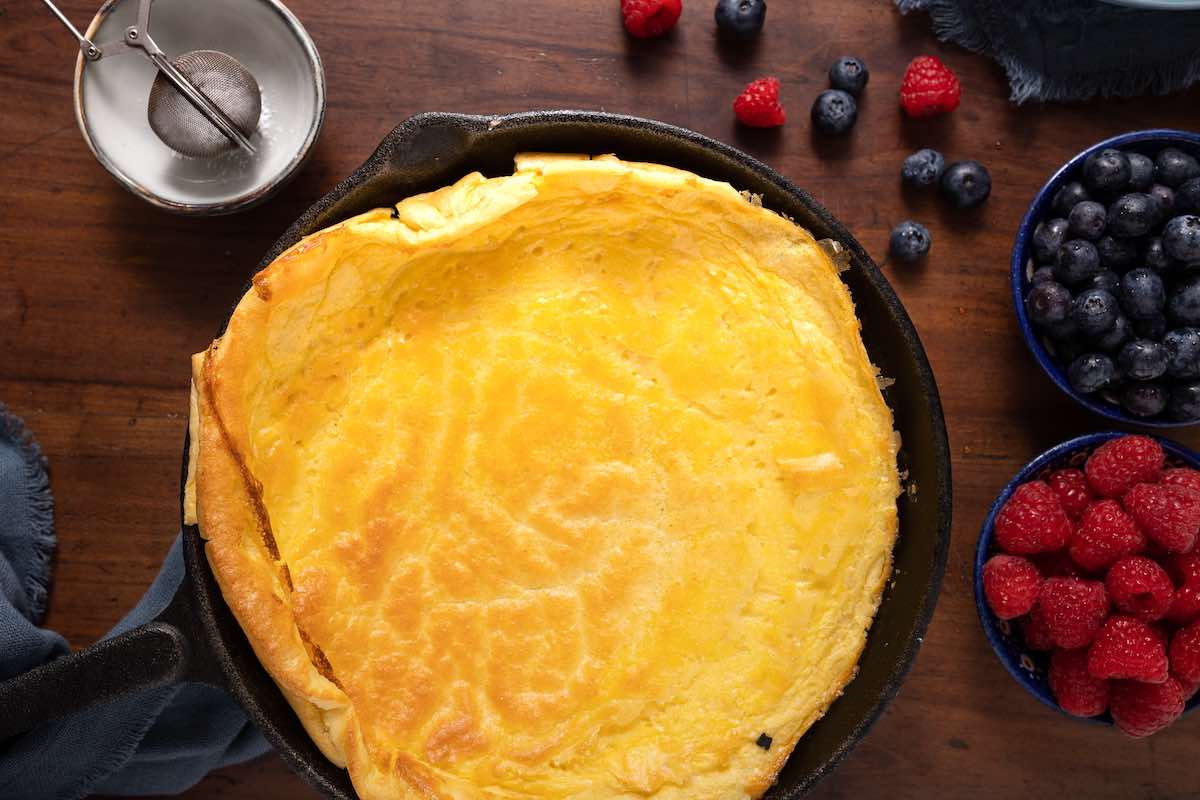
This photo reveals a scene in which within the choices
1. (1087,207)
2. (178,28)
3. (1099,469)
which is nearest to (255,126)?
(178,28)

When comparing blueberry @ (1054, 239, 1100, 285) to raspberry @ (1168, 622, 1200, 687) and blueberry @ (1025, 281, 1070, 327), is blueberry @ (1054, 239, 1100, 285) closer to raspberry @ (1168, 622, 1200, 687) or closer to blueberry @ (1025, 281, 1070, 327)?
blueberry @ (1025, 281, 1070, 327)

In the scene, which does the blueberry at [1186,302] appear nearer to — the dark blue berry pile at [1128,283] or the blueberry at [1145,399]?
the dark blue berry pile at [1128,283]

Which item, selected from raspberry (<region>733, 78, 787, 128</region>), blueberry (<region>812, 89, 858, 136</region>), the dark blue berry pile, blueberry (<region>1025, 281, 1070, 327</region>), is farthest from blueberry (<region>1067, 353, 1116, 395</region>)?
raspberry (<region>733, 78, 787, 128</region>)

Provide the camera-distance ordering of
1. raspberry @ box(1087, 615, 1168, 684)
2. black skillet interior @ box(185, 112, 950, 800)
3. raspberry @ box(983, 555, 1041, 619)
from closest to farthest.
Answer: black skillet interior @ box(185, 112, 950, 800), raspberry @ box(1087, 615, 1168, 684), raspberry @ box(983, 555, 1041, 619)

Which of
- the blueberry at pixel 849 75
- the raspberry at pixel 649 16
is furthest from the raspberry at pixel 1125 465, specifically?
the raspberry at pixel 649 16

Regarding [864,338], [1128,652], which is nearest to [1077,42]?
[864,338]

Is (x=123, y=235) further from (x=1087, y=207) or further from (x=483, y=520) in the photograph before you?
(x=1087, y=207)
